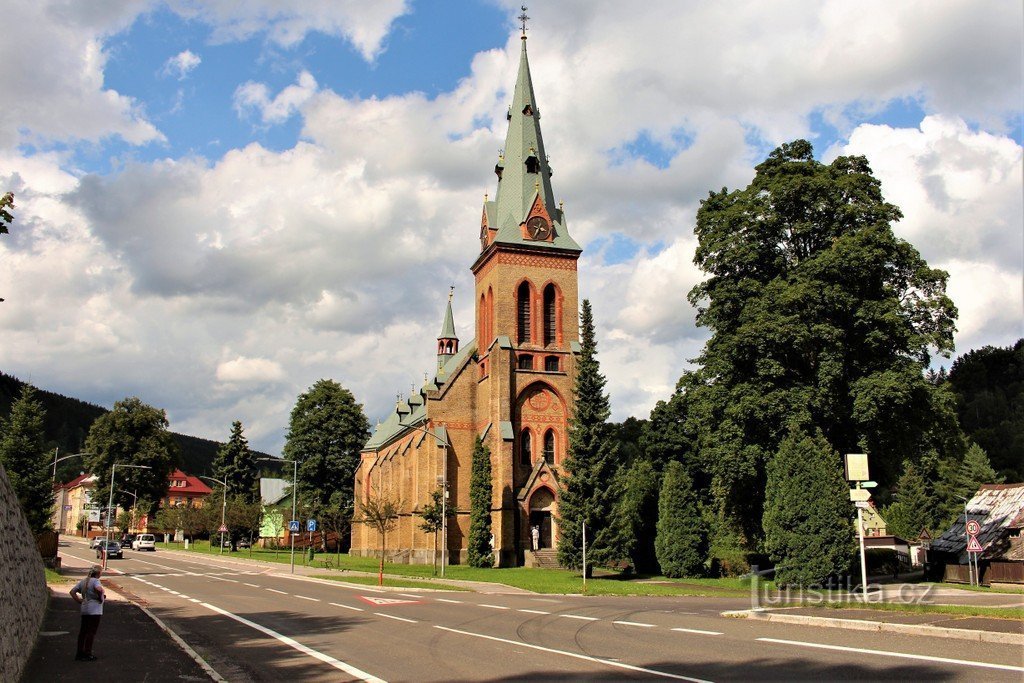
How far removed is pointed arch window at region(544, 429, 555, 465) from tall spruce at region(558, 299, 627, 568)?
9.05 meters

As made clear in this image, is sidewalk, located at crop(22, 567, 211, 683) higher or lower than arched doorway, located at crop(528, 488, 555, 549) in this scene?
lower

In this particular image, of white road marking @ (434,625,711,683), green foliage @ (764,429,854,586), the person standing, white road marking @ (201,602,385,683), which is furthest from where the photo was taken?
green foliage @ (764,429,854,586)

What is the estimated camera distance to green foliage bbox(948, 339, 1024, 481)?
284 ft

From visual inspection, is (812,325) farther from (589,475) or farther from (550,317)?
(550,317)

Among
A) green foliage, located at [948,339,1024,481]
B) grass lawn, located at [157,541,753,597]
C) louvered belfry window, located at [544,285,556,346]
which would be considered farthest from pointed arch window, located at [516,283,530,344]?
green foliage, located at [948,339,1024,481]

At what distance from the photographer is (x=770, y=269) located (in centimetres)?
3353

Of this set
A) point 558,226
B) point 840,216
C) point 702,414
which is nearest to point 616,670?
point 702,414

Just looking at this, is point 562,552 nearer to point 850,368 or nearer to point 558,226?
point 850,368

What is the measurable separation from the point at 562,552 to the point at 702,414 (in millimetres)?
9614

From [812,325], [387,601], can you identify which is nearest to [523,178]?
[812,325]

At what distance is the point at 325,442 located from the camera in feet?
256

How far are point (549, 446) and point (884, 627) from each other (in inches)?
1372

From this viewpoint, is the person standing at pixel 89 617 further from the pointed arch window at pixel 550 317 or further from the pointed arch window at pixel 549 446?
the pointed arch window at pixel 550 317

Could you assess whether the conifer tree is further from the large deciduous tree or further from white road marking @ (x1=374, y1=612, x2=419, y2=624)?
white road marking @ (x1=374, y1=612, x2=419, y2=624)
